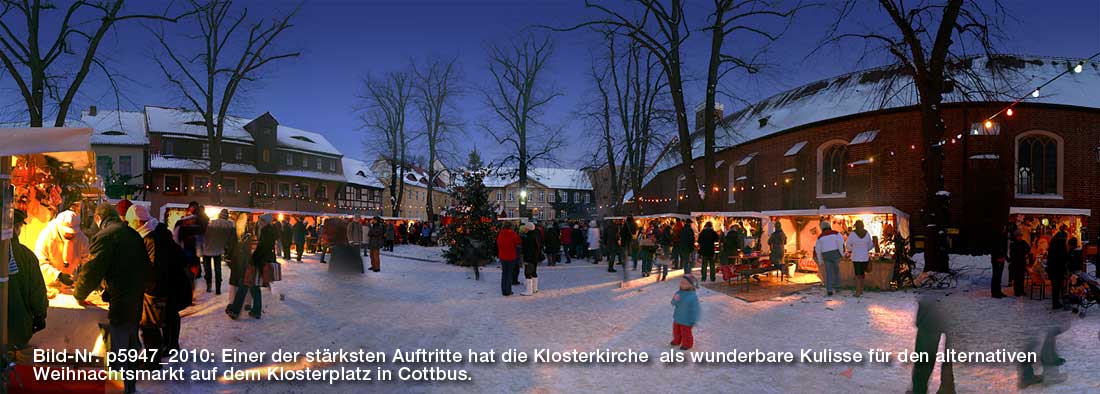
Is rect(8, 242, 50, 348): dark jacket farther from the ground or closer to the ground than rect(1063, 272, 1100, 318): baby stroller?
farther from the ground

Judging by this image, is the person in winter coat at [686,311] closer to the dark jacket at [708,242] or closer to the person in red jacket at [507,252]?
the person in red jacket at [507,252]

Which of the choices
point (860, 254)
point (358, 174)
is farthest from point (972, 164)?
point (358, 174)

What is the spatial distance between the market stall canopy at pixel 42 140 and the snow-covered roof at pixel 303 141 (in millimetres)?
48199

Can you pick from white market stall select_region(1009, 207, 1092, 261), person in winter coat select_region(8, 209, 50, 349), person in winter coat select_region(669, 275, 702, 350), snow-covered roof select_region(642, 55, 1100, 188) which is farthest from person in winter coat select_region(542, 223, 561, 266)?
person in winter coat select_region(8, 209, 50, 349)

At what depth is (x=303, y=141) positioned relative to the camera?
53.9m

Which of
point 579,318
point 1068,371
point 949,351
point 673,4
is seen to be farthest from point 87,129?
point 673,4

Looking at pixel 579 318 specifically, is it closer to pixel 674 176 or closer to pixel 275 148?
pixel 674 176

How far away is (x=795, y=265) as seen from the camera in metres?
19.2

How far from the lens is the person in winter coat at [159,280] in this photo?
6180 millimetres

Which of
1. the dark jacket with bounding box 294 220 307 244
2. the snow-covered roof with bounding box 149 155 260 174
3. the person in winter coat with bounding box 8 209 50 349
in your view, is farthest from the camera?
the snow-covered roof with bounding box 149 155 260 174

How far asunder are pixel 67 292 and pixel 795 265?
703 inches

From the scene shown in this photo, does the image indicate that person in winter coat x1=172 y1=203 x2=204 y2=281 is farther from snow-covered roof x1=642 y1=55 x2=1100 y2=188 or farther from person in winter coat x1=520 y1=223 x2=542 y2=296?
snow-covered roof x1=642 y1=55 x2=1100 y2=188

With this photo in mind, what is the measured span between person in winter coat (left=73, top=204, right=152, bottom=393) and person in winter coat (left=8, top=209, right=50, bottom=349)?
31 cm

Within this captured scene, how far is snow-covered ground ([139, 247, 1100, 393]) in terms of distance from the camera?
652cm
